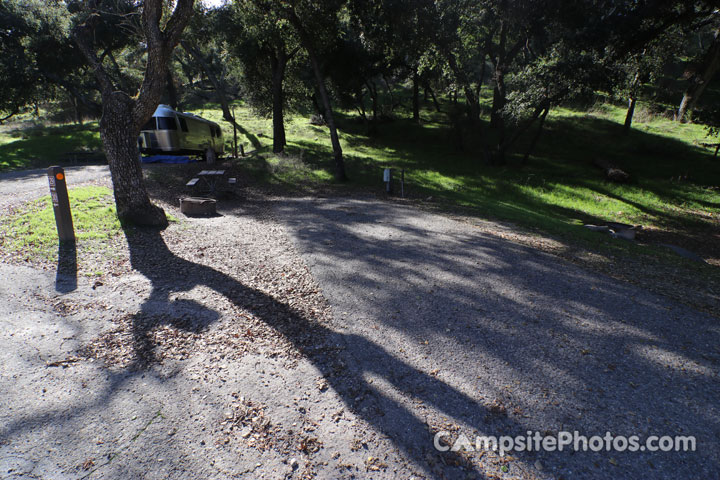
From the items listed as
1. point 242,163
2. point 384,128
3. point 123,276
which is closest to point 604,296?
point 123,276

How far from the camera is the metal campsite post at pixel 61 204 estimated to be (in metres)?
6.53

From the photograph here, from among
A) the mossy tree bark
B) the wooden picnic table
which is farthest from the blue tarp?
the mossy tree bark

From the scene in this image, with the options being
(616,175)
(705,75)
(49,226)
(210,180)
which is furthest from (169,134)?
(616,175)

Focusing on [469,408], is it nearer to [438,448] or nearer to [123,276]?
[438,448]

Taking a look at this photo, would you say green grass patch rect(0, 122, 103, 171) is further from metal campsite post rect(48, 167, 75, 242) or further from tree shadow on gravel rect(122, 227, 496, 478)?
tree shadow on gravel rect(122, 227, 496, 478)

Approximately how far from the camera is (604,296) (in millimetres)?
5562

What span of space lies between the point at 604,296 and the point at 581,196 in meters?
14.1

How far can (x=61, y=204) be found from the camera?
6.59m

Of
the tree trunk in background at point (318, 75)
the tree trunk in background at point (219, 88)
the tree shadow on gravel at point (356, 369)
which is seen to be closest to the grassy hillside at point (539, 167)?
the tree trunk in background at point (318, 75)

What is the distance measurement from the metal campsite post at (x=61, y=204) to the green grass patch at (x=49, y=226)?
176 mm

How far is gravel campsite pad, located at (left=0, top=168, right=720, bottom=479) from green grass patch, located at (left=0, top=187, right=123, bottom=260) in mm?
791

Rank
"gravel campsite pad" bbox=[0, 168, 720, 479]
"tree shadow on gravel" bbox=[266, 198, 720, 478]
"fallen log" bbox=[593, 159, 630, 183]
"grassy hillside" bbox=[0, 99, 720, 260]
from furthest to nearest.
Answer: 1. "fallen log" bbox=[593, 159, 630, 183]
2. "grassy hillside" bbox=[0, 99, 720, 260]
3. "tree shadow on gravel" bbox=[266, 198, 720, 478]
4. "gravel campsite pad" bbox=[0, 168, 720, 479]

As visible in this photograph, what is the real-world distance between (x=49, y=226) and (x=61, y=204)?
1145 millimetres

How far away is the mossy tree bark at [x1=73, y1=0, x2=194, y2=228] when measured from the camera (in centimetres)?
711
